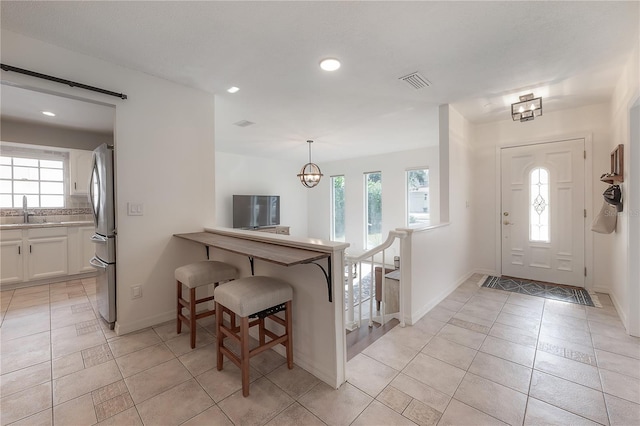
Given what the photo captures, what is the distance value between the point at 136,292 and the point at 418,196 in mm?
5602

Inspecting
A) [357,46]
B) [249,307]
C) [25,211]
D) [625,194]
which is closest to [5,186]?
[25,211]

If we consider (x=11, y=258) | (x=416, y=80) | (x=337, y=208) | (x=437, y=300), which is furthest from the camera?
(x=337, y=208)

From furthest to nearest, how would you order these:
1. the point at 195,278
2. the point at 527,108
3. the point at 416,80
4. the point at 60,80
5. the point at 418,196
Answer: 1. the point at 418,196
2. the point at 527,108
3. the point at 416,80
4. the point at 195,278
5. the point at 60,80

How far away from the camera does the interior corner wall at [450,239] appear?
2.78 m

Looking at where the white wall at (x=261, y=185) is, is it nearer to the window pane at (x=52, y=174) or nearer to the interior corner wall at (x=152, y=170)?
the window pane at (x=52, y=174)

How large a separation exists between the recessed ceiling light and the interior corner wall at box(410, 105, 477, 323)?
5.77ft

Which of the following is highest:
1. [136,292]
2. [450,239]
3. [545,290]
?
[450,239]

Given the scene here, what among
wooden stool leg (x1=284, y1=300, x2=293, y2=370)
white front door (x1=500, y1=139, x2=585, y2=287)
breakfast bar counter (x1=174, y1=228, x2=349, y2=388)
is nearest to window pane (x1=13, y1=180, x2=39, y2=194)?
breakfast bar counter (x1=174, y1=228, x2=349, y2=388)

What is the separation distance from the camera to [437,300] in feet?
10.2

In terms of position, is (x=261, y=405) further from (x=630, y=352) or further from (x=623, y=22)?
(x=623, y=22)

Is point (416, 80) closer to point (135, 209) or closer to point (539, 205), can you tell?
point (539, 205)

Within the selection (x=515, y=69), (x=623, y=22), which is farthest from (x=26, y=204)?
(x=623, y=22)

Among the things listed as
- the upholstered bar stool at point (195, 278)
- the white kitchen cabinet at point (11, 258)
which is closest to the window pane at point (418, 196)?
the upholstered bar stool at point (195, 278)

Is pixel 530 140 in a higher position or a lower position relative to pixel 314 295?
higher
